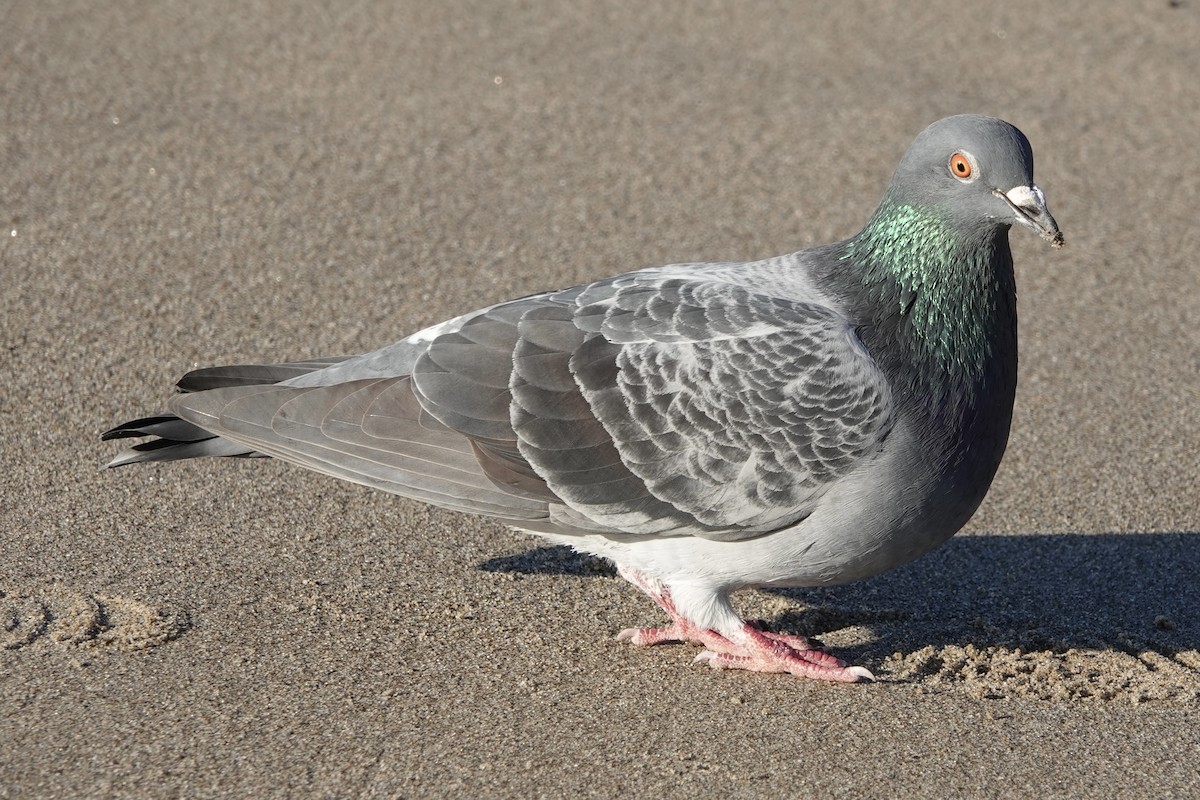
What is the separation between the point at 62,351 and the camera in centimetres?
583

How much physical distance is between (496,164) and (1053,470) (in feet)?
11.5

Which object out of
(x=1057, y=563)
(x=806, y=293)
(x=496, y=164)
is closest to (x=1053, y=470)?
(x=1057, y=563)

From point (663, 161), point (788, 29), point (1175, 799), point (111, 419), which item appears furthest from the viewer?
point (788, 29)

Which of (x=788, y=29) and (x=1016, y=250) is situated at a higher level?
(x=788, y=29)

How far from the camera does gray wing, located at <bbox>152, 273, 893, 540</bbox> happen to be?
13.4 feet

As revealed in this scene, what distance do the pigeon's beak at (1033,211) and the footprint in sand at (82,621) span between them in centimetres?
287

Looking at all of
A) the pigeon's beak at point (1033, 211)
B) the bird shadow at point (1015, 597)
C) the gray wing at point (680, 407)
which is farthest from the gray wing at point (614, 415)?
the bird shadow at point (1015, 597)

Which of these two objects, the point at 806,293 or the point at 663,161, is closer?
the point at 806,293

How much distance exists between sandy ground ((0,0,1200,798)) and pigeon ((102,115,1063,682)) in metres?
0.42

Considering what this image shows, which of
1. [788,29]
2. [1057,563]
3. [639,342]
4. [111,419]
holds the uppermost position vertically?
[788,29]

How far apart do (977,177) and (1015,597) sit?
64.5 inches

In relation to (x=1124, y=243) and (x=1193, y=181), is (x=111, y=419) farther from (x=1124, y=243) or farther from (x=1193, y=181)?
(x=1193, y=181)

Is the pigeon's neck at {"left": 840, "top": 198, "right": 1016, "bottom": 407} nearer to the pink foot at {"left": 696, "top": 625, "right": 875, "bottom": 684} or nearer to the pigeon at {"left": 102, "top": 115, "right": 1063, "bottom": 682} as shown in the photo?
the pigeon at {"left": 102, "top": 115, "right": 1063, "bottom": 682}

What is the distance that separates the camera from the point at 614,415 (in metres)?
4.21
